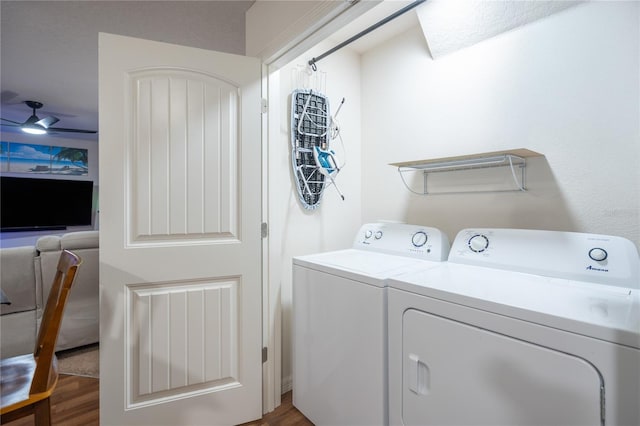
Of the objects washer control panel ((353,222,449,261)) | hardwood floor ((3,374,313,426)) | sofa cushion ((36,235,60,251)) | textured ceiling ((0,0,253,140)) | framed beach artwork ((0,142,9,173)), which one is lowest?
hardwood floor ((3,374,313,426))

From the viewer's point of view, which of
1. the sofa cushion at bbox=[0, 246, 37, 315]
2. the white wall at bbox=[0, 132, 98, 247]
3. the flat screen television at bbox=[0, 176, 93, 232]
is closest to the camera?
the sofa cushion at bbox=[0, 246, 37, 315]

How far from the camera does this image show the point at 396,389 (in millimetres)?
1225

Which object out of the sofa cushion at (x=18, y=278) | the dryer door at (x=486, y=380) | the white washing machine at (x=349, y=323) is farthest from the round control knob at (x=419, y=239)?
the sofa cushion at (x=18, y=278)

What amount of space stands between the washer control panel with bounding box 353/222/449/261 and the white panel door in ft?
2.37

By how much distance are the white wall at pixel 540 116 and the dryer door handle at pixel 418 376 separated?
0.96 meters

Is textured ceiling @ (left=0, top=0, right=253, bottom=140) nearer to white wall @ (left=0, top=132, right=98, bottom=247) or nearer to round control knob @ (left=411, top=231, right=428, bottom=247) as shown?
round control knob @ (left=411, top=231, right=428, bottom=247)

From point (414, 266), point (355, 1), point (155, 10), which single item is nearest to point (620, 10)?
point (355, 1)

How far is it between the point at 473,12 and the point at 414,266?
1.41 meters

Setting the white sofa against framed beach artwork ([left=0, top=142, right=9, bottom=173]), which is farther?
framed beach artwork ([left=0, top=142, right=9, bottom=173])

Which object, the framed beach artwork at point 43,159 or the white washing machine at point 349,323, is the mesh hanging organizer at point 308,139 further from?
the framed beach artwork at point 43,159

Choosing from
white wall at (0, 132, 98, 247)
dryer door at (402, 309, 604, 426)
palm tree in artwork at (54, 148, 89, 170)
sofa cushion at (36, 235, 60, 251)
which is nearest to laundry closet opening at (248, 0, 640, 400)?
dryer door at (402, 309, 604, 426)

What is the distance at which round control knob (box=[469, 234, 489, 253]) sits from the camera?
1475 millimetres

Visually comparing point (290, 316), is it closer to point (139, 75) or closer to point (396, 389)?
point (396, 389)

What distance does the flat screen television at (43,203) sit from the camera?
5.06m
